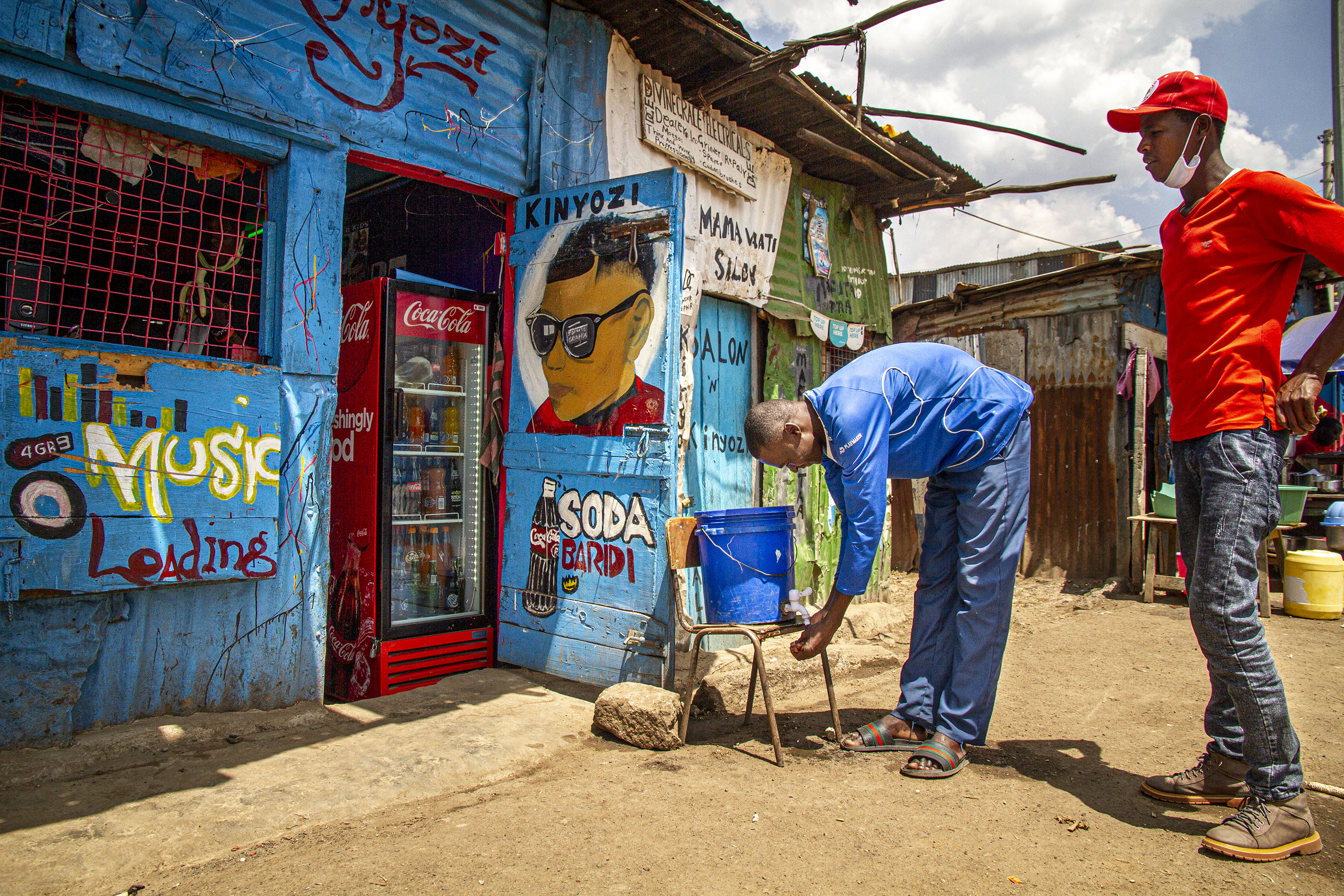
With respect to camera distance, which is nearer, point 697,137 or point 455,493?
point 455,493

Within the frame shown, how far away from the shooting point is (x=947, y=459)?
3.12m

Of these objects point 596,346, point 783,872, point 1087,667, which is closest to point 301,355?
point 596,346

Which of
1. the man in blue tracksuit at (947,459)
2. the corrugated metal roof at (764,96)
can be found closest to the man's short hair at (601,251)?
the man in blue tracksuit at (947,459)

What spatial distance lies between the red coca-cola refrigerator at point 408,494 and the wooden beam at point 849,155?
2.96 metres

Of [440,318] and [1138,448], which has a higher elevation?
[440,318]

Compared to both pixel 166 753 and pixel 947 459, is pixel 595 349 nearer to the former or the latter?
pixel 947 459

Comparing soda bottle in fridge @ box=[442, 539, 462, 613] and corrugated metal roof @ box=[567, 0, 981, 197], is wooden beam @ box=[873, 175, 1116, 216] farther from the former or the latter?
soda bottle in fridge @ box=[442, 539, 462, 613]

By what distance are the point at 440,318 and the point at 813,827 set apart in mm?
3374

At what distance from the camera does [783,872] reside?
2.22 meters

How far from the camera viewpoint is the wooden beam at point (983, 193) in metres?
6.36

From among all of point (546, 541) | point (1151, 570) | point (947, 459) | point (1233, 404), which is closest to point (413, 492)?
point (546, 541)

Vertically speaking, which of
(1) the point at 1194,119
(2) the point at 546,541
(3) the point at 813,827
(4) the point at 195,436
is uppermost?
(1) the point at 1194,119

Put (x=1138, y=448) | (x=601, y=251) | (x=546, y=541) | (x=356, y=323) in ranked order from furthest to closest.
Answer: (x=1138, y=448) → (x=356, y=323) → (x=546, y=541) → (x=601, y=251)

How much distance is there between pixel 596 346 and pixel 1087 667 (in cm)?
366
